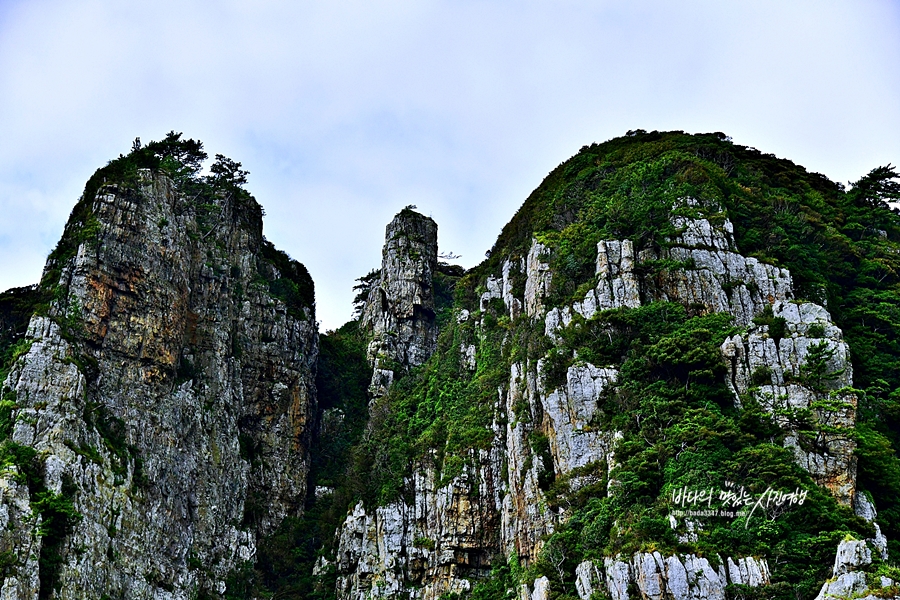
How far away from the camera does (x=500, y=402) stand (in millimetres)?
67750

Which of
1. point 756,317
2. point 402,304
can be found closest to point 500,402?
point 756,317

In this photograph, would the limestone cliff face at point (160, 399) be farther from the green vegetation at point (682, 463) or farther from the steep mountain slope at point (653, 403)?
the green vegetation at point (682, 463)

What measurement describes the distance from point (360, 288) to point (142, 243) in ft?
112

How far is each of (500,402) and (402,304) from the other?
27488 mm

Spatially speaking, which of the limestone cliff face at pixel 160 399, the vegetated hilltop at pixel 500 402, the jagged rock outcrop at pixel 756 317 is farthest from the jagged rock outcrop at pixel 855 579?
the limestone cliff face at pixel 160 399

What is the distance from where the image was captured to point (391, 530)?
68.4 meters

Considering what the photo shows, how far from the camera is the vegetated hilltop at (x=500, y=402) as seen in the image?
1907 inches

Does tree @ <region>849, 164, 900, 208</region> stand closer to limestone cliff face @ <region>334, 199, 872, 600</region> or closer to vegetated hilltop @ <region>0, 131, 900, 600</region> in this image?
vegetated hilltop @ <region>0, 131, 900, 600</region>

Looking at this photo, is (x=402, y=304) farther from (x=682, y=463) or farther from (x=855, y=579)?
(x=855, y=579)

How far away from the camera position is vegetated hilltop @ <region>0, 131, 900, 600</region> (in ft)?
159

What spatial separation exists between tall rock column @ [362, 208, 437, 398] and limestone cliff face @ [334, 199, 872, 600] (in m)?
17.9

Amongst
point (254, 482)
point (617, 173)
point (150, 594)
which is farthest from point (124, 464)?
point (617, 173)

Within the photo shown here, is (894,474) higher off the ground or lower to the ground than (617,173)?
lower

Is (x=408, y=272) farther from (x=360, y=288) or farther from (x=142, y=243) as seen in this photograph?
(x=142, y=243)
